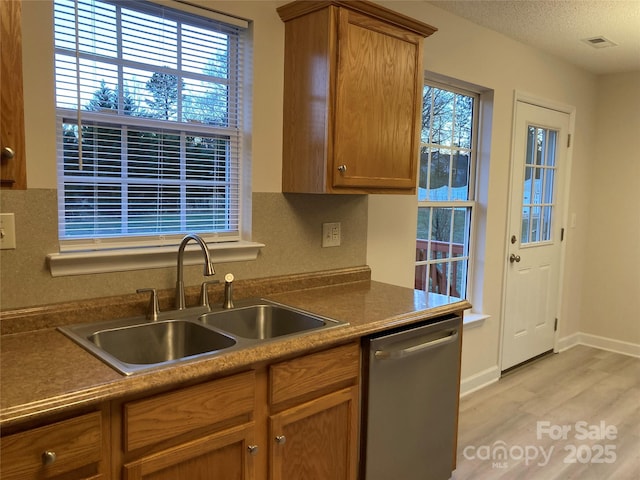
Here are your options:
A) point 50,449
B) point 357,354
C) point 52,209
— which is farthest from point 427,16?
point 50,449

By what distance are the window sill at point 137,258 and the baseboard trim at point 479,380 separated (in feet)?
6.35

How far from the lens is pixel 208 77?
2070 millimetres

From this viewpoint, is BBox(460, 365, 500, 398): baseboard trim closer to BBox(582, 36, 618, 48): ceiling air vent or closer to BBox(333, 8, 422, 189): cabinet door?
BBox(333, 8, 422, 189): cabinet door

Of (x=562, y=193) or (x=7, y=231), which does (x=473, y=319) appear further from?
(x=7, y=231)

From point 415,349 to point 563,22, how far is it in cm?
231

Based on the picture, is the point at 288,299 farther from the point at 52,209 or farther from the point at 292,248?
the point at 52,209

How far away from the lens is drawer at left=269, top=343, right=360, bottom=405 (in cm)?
156

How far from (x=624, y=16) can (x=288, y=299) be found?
2512 millimetres

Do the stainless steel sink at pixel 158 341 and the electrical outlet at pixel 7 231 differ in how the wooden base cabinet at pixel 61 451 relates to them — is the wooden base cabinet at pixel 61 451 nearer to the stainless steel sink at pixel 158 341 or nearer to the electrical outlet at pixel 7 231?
the stainless steel sink at pixel 158 341

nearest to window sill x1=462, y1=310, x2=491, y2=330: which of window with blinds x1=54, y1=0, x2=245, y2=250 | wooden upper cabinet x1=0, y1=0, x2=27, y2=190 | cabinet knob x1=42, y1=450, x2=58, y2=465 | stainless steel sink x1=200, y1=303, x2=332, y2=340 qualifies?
stainless steel sink x1=200, y1=303, x2=332, y2=340

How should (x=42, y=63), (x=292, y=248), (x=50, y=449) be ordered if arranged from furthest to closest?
(x=292, y=248) → (x=42, y=63) → (x=50, y=449)

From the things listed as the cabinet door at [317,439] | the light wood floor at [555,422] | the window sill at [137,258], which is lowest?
the light wood floor at [555,422]

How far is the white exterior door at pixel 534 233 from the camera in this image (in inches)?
145

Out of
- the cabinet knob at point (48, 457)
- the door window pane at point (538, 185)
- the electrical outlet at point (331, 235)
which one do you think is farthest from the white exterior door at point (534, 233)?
the cabinet knob at point (48, 457)
